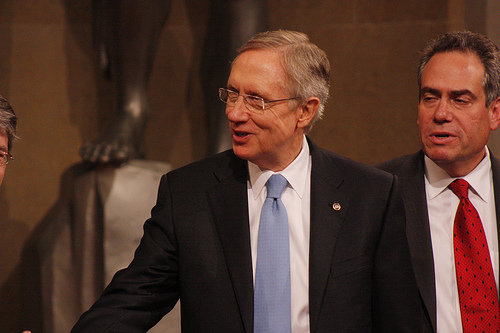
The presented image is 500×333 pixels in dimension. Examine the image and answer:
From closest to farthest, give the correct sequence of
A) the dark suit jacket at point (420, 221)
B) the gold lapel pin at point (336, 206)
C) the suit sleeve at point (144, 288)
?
1. the suit sleeve at point (144, 288)
2. the gold lapel pin at point (336, 206)
3. the dark suit jacket at point (420, 221)

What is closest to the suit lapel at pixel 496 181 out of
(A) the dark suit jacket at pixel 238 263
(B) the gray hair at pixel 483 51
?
(B) the gray hair at pixel 483 51

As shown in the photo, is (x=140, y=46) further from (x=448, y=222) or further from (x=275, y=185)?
(x=448, y=222)

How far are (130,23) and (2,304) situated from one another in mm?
1287

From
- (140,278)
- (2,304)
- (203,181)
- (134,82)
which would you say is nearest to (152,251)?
(140,278)

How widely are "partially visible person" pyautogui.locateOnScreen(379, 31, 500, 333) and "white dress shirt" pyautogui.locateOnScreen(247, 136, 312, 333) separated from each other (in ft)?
1.16

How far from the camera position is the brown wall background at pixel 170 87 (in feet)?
9.23

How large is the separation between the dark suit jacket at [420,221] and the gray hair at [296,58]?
43 cm

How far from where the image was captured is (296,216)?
4.92 ft

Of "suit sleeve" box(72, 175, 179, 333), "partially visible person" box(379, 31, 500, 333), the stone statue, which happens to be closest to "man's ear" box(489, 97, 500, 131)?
"partially visible person" box(379, 31, 500, 333)

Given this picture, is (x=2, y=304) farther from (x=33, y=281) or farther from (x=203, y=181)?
(x=203, y=181)

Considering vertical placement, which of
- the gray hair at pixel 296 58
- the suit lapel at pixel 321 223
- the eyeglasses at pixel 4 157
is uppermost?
the gray hair at pixel 296 58

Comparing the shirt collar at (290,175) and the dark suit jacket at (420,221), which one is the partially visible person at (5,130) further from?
the dark suit jacket at (420,221)

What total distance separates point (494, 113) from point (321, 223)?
0.68 meters

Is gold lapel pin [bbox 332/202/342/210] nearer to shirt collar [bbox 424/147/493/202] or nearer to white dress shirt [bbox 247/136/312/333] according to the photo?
white dress shirt [bbox 247/136/312/333]
